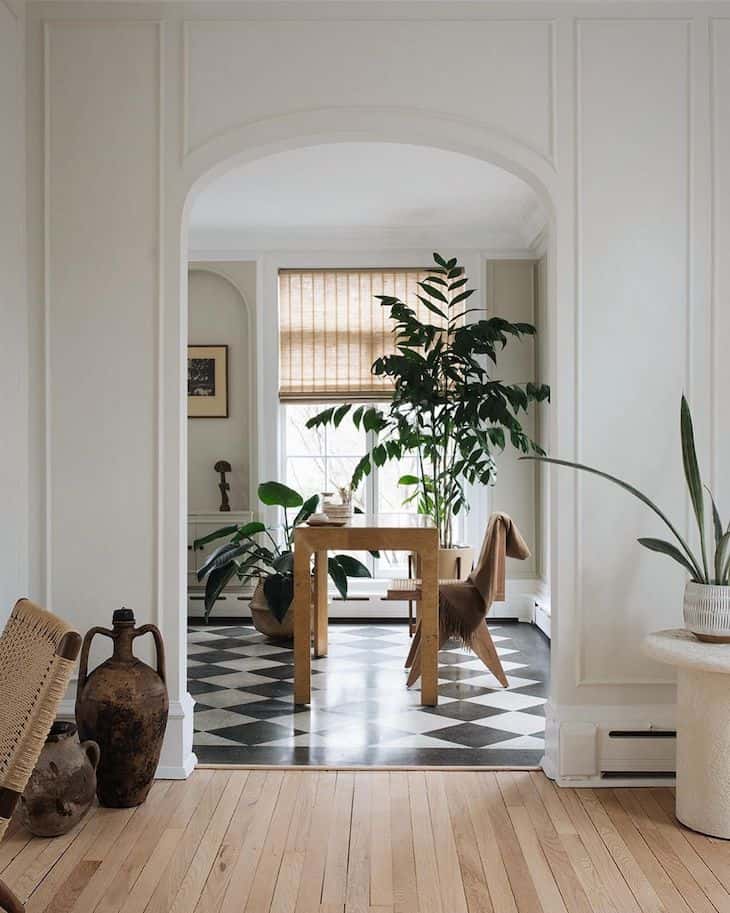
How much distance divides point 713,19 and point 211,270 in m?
4.34

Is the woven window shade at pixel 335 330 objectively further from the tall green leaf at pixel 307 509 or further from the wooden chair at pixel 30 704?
the wooden chair at pixel 30 704

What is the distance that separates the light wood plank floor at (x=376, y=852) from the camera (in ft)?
8.82

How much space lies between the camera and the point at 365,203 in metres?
6.57

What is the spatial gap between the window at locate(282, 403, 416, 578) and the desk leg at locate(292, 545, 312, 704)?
2.67 m

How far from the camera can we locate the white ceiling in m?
5.68

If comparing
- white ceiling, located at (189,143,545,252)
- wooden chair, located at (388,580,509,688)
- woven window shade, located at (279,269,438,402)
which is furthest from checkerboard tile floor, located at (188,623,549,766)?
white ceiling, located at (189,143,545,252)

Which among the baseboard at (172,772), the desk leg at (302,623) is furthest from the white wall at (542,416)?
the baseboard at (172,772)

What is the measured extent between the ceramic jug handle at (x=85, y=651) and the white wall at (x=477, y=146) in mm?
299

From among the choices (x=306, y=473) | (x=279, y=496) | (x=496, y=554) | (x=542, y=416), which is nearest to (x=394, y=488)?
(x=306, y=473)

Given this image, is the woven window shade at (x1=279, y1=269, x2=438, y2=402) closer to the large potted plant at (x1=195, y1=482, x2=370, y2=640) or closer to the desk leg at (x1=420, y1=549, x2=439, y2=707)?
the large potted plant at (x1=195, y1=482, x2=370, y2=640)

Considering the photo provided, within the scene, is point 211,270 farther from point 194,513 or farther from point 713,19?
point 713,19

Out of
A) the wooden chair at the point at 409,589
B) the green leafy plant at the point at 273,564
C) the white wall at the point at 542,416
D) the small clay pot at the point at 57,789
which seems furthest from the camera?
the white wall at the point at 542,416

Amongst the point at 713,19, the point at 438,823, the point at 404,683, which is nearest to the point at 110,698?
the point at 438,823

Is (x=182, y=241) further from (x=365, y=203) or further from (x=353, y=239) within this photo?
(x=353, y=239)
